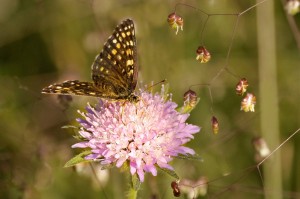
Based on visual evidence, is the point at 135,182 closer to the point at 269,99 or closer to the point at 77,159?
the point at 77,159

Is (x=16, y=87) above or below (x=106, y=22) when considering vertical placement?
below

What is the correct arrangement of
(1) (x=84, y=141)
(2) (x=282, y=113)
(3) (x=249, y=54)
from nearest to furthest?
(1) (x=84, y=141), (2) (x=282, y=113), (3) (x=249, y=54)

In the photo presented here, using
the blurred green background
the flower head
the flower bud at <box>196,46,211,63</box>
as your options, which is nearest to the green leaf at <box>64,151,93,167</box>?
the flower head

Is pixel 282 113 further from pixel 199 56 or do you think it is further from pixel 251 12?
pixel 199 56

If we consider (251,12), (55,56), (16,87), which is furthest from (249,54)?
(16,87)

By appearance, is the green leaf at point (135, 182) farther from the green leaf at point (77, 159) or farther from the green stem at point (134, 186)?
the green leaf at point (77, 159)

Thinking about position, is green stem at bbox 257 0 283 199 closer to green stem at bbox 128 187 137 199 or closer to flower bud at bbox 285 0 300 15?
flower bud at bbox 285 0 300 15
